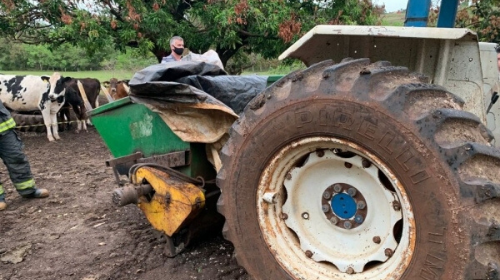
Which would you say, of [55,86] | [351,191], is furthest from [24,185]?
[55,86]

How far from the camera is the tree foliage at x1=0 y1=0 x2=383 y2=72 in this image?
8789mm

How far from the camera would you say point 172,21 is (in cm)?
953

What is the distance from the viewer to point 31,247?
11.2 feet

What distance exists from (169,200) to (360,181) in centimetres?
131

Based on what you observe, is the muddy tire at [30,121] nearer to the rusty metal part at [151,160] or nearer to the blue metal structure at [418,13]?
the rusty metal part at [151,160]

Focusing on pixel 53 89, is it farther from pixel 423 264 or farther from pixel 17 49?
pixel 17 49

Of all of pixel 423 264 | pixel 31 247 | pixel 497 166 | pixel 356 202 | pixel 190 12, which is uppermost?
pixel 190 12

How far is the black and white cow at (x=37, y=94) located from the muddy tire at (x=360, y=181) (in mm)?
8468

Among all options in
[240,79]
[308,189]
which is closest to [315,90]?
[308,189]

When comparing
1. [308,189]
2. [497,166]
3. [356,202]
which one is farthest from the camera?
[308,189]

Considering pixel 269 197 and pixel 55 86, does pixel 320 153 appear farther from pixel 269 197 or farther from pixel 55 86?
pixel 55 86

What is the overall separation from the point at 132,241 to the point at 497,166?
2.75 metres

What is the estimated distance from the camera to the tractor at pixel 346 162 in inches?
61.6

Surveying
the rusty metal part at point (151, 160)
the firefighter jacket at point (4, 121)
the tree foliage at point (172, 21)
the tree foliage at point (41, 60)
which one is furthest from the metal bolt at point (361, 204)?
the tree foliage at point (41, 60)
